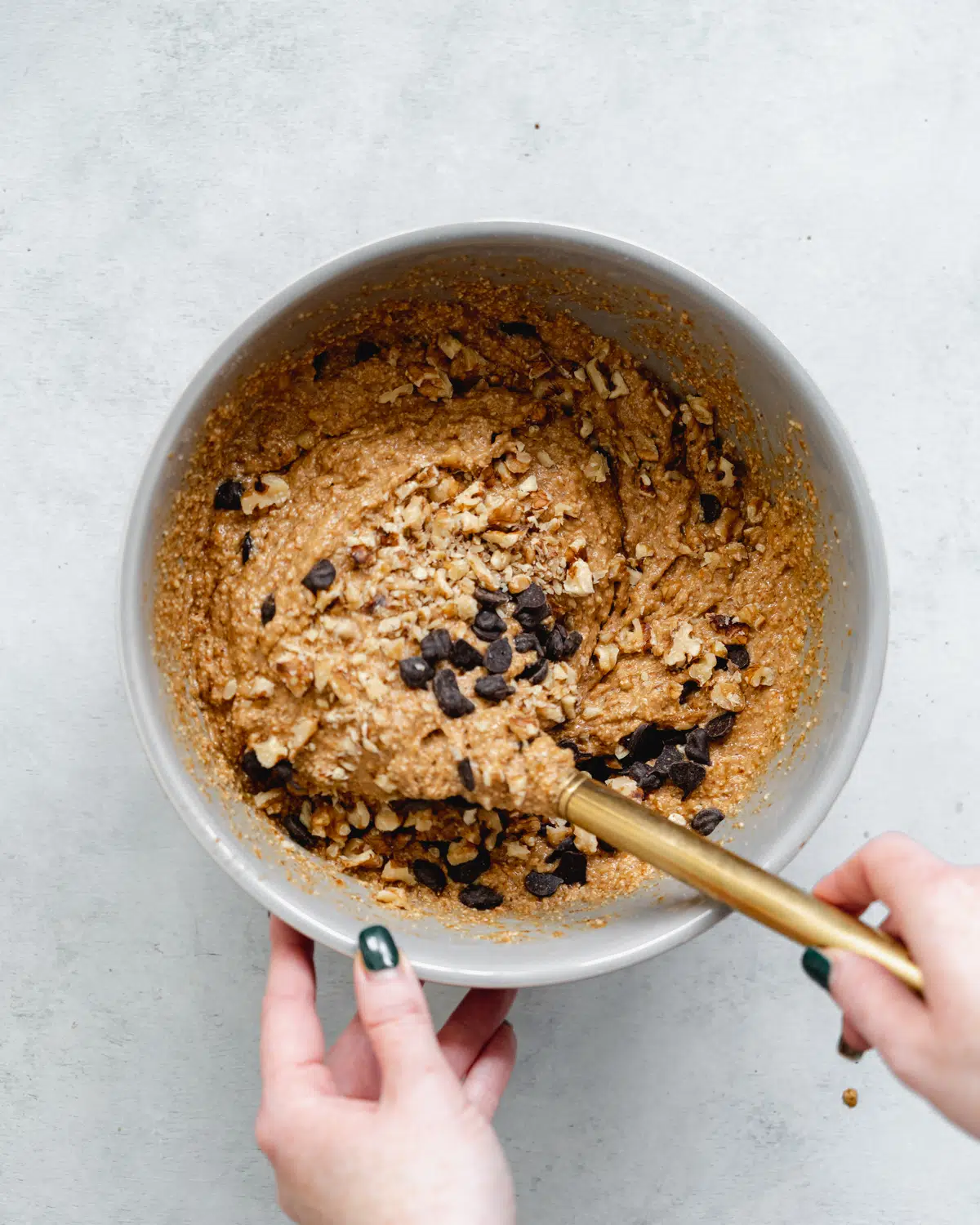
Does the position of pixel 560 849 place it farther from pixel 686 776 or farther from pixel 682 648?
pixel 682 648

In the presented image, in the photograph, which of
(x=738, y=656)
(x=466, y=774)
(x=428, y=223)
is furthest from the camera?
(x=428, y=223)

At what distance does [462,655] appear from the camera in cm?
171

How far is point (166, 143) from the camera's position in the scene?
77.3 inches

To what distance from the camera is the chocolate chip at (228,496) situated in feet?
Result: 5.64

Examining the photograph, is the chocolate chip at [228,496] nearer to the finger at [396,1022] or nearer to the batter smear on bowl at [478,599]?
the batter smear on bowl at [478,599]

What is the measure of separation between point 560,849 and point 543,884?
0.22ft

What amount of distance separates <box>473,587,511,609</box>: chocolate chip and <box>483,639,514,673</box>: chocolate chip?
7 cm

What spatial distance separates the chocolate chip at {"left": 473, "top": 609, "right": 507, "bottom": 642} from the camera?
1.75 metres

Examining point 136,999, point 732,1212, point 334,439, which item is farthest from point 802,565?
point 136,999

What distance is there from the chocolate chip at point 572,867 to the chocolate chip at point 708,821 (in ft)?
0.62

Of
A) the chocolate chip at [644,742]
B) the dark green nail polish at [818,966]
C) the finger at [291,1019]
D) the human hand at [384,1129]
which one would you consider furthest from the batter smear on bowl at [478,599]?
the dark green nail polish at [818,966]

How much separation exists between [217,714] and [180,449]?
43cm

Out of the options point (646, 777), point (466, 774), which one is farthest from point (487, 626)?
point (646, 777)

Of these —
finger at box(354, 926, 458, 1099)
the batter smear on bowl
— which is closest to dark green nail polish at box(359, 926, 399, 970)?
finger at box(354, 926, 458, 1099)
